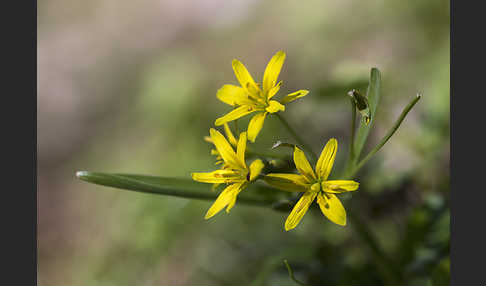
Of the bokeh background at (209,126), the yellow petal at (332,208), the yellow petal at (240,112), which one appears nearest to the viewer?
the yellow petal at (332,208)

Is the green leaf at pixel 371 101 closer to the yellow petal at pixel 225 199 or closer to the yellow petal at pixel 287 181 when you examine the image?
the yellow petal at pixel 287 181

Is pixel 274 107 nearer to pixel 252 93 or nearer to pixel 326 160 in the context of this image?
pixel 252 93

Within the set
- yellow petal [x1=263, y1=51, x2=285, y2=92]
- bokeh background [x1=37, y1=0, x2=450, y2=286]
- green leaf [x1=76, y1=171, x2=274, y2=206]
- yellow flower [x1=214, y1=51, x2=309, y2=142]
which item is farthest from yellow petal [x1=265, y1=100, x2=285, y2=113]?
bokeh background [x1=37, y1=0, x2=450, y2=286]

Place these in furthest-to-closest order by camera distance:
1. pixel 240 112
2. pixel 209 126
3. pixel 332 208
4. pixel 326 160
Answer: pixel 209 126 → pixel 240 112 → pixel 326 160 → pixel 332 208

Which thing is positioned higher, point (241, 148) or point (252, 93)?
point (252, 93)

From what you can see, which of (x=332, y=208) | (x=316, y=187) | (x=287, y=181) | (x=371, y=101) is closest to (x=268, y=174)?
(x=287, y=181)

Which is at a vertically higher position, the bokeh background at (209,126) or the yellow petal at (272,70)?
the yellow petal at (272,70)

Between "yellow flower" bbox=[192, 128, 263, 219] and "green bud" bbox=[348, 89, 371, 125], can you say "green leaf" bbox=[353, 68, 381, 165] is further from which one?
"yellow flower" bbox=[192, 128, 263, 219]

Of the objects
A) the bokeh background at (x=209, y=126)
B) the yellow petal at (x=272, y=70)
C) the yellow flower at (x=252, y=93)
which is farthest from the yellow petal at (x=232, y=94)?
the bokeh background at (x=209, y=126)
